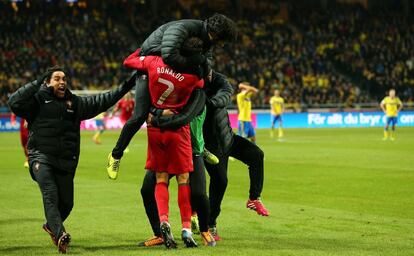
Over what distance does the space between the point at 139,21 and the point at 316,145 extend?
27.8 meters

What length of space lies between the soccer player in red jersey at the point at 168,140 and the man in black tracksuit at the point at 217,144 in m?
0.13

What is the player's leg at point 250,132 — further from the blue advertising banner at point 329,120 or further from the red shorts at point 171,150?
the blue advertising banner at point 329,120

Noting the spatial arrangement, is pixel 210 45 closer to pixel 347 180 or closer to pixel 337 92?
pixel 347 180

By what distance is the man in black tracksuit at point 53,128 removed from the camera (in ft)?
27.3

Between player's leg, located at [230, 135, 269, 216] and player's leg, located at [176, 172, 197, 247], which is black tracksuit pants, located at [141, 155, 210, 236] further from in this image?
player's leg, located at [230, 135, 269, 216]

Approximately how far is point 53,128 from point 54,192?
27.4 inches

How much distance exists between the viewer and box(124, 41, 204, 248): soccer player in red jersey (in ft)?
26.3

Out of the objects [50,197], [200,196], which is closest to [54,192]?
[50,197]

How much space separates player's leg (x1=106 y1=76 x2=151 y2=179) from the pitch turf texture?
972 millimetres

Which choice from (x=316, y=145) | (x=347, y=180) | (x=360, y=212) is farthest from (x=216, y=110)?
(x=316, y=145)

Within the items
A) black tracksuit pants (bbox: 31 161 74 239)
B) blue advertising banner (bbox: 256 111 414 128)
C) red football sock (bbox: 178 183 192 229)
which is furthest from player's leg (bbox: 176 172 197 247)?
blue advertising banner (bbox: 256 111 414 128)

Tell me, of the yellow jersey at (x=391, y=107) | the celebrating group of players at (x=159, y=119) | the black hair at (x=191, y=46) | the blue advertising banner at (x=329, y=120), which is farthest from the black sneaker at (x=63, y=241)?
the blue advertising banner at (x=329, y=120)

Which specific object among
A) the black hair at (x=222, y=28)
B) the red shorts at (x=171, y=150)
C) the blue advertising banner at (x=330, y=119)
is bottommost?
the blue advertising banner at (x=330, y=119)

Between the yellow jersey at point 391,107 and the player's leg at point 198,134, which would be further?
the yellow jersey at point 391,107
